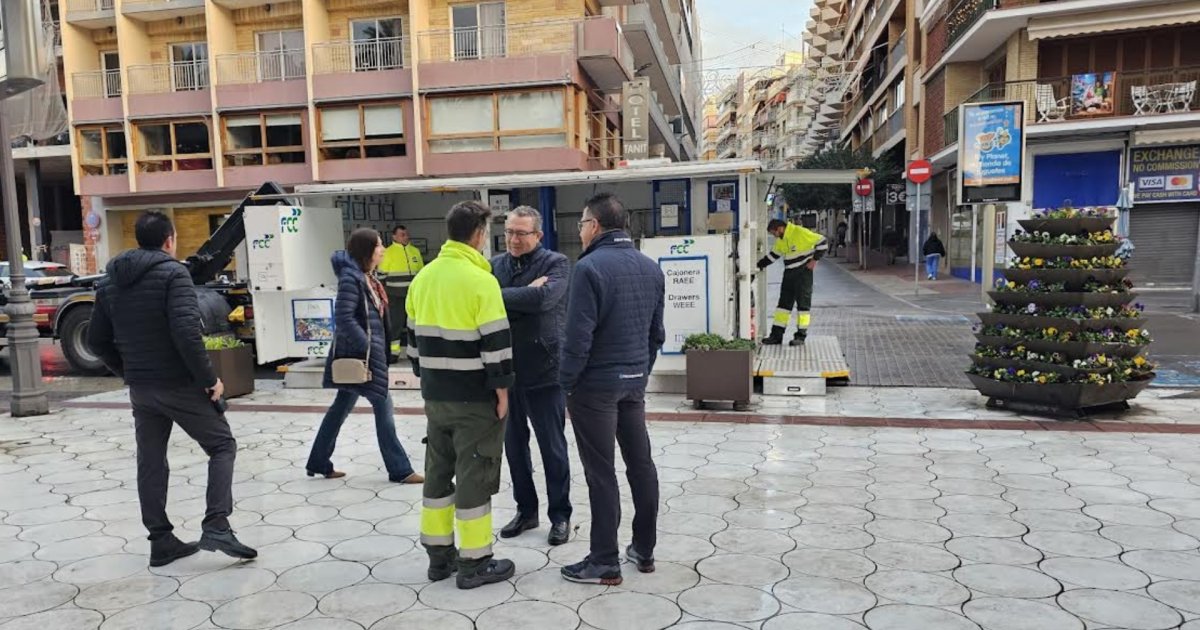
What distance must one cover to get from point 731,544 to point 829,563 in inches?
19.9

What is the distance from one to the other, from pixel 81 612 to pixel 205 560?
64 cm

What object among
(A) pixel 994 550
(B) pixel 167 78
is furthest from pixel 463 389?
(B) pixel 167 78

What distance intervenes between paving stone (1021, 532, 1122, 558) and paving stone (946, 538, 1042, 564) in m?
0.09

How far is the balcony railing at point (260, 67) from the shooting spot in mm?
24016

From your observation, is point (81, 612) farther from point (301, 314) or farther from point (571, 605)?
point (301, 314)

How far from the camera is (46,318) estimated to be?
445 inches

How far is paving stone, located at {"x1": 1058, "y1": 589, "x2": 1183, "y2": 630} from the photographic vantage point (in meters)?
3.07

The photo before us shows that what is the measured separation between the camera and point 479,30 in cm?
2233

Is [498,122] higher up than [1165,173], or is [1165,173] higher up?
[498,122]

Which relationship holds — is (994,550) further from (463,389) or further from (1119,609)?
(463,389)

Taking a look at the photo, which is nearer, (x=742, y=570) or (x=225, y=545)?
(x=742, y=570)

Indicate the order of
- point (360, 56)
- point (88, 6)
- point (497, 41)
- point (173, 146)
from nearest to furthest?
1. point (497, 41)
2. point (360, 56)
3. point (173, 146)
4. point (88, 6)

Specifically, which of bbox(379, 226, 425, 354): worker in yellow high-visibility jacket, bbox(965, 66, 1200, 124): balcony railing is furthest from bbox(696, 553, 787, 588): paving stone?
bbox(965, 66, 1200, 124): balcony railing

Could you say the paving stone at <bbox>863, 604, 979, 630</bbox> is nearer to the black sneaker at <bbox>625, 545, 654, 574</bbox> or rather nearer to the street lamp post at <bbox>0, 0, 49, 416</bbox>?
the black sneaker at <bbox>625, 545, 654, 574</bbox>
